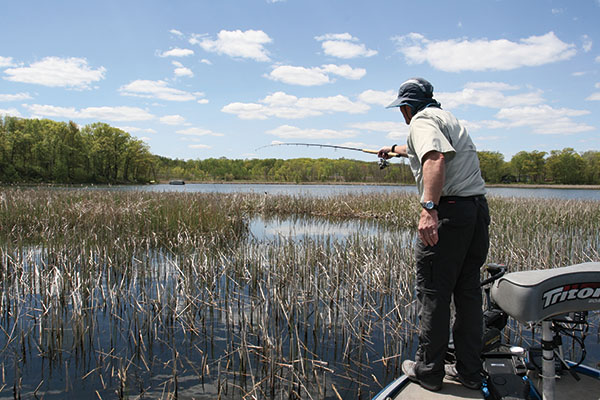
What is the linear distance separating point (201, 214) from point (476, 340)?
835cm

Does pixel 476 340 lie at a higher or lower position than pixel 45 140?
lower

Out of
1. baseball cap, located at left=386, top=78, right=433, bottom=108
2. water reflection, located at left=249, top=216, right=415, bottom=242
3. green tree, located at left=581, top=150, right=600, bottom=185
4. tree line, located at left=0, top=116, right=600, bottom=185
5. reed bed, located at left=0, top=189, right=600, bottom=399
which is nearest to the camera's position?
baseball cap, located at left=386, top=78, right=433, bottom=108

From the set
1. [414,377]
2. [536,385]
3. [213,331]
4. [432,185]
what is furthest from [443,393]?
[213,331]

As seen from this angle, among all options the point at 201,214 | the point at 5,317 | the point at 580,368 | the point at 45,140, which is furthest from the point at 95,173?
the point at 580,368

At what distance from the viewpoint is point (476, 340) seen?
2.63 m

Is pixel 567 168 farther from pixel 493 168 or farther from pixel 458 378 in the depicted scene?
pixel 458 378

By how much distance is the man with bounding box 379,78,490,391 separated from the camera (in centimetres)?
245

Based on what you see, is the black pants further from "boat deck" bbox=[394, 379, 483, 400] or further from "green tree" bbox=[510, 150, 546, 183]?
"green tree" bbox=[510, 150, 546, 183]

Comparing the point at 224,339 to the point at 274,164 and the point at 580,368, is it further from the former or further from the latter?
the point at 274,164

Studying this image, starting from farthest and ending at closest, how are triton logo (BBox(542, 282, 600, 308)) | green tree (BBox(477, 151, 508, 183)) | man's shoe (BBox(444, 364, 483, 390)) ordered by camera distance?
1. green tree (BBox(477, 151, 508, 183))
2. man's shoe (BBox(444, 364, 483, 390))
3. triton logo (BBox(542, 282, 600, 308))

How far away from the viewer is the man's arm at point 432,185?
2414mm

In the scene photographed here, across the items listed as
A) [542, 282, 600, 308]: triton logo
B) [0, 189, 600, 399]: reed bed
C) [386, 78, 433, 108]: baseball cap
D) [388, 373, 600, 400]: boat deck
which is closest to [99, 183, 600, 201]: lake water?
[0, 189, 600, 399]: reed bed

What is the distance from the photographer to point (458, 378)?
269cm

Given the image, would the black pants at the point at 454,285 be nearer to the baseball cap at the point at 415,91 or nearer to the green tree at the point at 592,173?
the baseball cap at the point at 415,91
